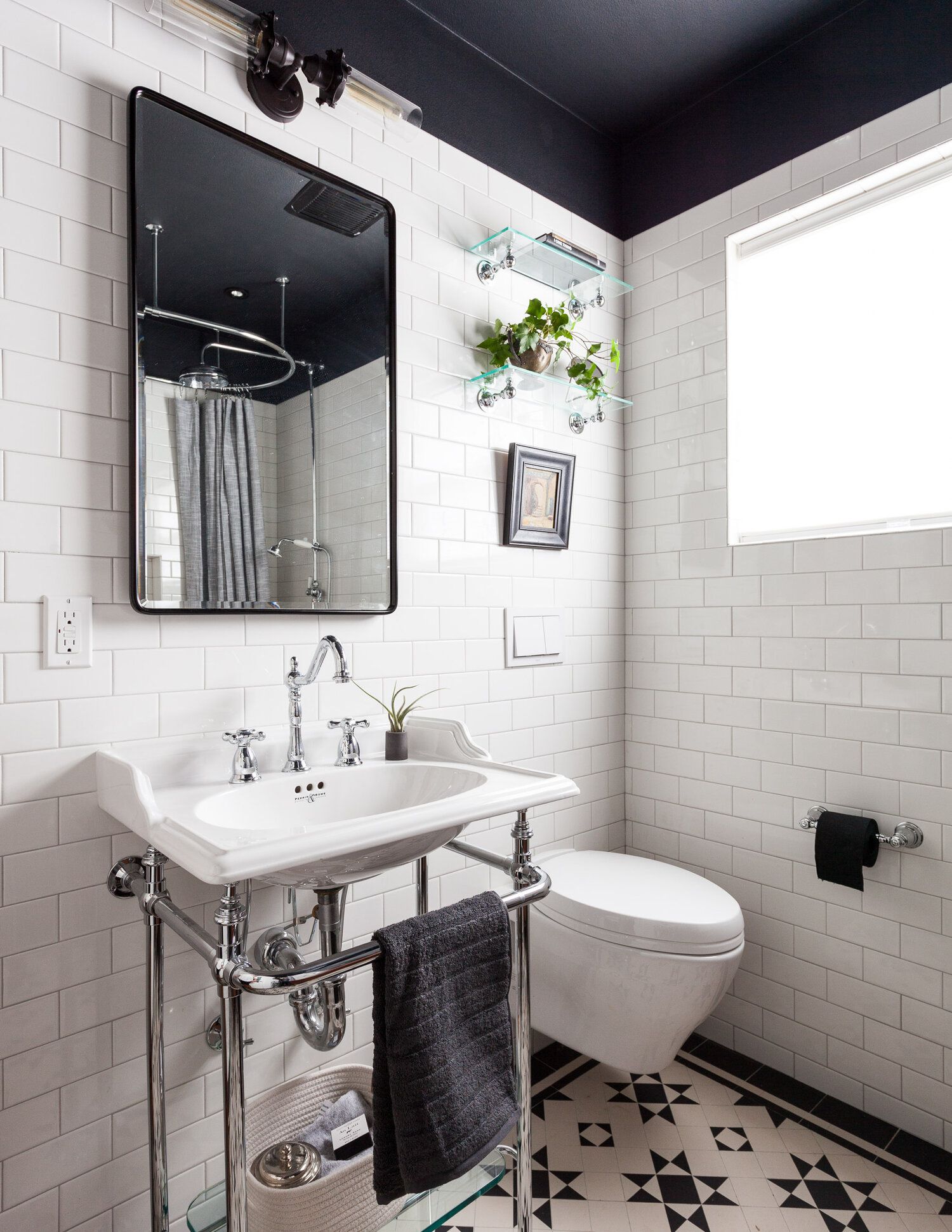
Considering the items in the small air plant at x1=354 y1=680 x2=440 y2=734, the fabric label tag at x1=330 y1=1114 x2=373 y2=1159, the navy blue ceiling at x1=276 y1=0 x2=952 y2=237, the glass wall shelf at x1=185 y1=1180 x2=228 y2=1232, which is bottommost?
the glass wall shelf at x1=185 y1=1180 x2=228 y2=1232

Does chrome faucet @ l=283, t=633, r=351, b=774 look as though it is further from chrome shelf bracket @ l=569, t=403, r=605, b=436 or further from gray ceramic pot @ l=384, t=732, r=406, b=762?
chrome shelf bracket @ l=569, t=403, r=605, b=436

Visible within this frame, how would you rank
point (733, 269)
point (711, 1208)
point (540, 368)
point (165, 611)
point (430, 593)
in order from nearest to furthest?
point (165, 611)
point (711, 1208)
point (430, 593)
point (540, 368)
point (733, 269)

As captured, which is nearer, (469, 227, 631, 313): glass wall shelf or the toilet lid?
the toilet lid

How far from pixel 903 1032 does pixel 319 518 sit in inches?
69.0

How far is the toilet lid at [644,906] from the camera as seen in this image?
1.55m

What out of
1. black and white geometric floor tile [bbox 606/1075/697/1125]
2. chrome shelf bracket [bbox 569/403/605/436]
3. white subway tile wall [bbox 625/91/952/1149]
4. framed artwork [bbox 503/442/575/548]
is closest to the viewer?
white subway tile wall [bbox 625/91/952/1149]

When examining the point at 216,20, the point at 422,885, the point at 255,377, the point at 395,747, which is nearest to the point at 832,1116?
the point at 422,885

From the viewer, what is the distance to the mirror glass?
4.33ft

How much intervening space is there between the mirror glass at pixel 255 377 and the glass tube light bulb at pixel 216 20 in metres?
0.14

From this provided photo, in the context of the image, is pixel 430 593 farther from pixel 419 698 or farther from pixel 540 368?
pixel 540 368

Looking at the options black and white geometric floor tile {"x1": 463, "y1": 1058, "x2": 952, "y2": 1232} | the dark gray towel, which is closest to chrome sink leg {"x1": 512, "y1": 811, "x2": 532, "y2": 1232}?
the dark gray towel

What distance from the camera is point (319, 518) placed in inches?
60.6

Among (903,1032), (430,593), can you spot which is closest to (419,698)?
(430,593)

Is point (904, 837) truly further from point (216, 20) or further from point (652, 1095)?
point (216, 20)
